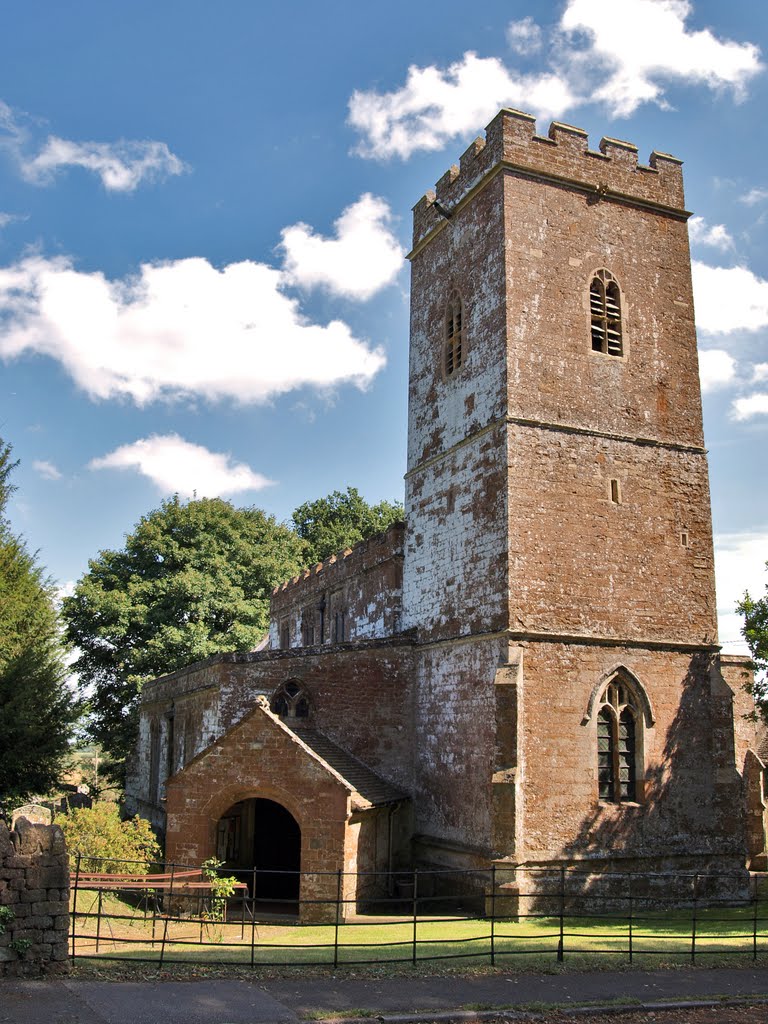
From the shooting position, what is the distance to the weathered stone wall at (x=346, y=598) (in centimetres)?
2509

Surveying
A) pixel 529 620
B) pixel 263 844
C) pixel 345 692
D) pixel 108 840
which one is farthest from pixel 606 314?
pixel 108 840

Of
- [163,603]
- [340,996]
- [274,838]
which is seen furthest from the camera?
[163,603]

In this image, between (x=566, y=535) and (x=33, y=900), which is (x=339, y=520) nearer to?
(x=566, y=535)

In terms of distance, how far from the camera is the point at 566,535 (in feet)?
63.8

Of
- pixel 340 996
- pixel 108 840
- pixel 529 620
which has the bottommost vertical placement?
pixel 340 996

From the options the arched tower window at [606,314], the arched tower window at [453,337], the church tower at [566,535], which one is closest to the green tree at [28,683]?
the church tower at [566,535]

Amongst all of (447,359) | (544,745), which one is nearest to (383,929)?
(544,745)

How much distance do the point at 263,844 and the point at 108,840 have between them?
5.04m

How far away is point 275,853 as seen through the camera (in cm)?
→ 2281

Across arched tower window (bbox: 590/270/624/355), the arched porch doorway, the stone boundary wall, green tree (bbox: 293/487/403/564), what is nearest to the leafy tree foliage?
the arched porch doorway

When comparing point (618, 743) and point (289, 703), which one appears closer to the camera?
point (618, 743)

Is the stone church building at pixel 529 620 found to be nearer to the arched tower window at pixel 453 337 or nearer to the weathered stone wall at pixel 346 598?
the arched tower window at pixel 453 337

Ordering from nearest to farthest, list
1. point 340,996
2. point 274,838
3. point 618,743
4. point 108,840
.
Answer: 1. point 340,996
2. point 108,840
3. point 618,743
4. point 274,838

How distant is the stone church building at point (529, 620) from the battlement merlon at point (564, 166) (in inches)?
2.4
